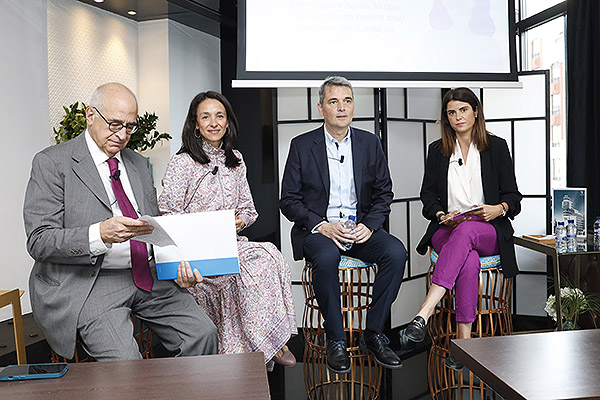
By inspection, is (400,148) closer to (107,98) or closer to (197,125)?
(197,125)

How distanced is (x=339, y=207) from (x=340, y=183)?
139 mm

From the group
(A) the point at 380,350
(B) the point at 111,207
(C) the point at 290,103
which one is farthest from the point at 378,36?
(B) the point at 111,207

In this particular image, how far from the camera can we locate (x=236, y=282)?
2.88 m

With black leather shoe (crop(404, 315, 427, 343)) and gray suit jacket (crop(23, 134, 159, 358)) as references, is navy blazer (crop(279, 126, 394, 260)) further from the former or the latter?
gray suit jacket (crop(23, 134, 159, 358))

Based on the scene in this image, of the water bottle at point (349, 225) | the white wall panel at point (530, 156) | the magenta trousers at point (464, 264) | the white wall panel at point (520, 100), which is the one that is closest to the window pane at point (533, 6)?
the white wall panel at point (520, 100)

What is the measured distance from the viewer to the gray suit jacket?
209 cm

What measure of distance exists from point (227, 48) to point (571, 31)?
3172 millimetres

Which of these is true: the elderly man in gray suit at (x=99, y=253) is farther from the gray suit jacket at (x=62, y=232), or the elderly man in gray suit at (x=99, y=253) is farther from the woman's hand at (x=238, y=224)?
the woman's hand at (x=238, y=224)

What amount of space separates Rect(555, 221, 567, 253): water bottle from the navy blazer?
1.01m

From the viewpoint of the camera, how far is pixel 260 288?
2834 millimetres

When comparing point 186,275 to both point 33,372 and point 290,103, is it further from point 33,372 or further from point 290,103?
point 290,103

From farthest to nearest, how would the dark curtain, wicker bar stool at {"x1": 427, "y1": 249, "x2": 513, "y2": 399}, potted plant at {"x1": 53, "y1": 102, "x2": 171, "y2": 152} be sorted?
1. potted plant at {"x1": 53, "y1": 102, "x2": 171, "y2": 152}
2. the dark curtain
3. wicker bar stool at {"x1": 427, "y1": 249, "x2": 513, "y2": 399}

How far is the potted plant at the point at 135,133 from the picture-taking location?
4.90m

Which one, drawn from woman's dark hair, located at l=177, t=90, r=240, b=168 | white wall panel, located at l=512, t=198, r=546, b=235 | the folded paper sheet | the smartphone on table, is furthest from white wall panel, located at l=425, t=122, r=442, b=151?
the smartphone on table
